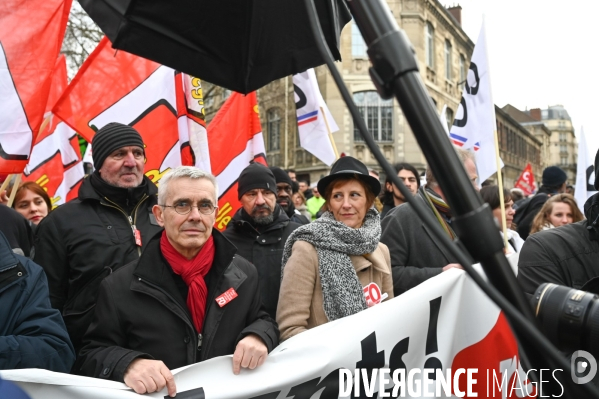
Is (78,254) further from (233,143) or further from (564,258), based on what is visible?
(233,143)

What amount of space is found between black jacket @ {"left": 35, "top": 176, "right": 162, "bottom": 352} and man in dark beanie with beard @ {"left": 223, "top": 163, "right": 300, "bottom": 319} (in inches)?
42.7

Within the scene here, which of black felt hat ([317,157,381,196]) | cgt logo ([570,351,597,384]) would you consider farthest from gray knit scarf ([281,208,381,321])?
cgt logo ([570,351,597,384])

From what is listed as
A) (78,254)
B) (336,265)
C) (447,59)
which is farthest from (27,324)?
(447,59)

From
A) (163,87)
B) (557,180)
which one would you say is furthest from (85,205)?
(557,180)

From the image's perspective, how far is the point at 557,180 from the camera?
7.57 meters

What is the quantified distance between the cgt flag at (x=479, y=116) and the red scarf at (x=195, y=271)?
3.56 meters

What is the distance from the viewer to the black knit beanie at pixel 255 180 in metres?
4.35

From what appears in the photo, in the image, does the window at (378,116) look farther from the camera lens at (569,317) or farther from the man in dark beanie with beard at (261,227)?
the camera lens at (569,317)

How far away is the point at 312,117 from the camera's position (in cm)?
680

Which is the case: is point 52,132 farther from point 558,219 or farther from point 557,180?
point 557,180

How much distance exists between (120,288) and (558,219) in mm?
3772

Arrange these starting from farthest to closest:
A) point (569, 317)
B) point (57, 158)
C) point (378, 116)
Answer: point (378, 116)
point (57, 158)
point (569, 317)

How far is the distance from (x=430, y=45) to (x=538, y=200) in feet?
86.3

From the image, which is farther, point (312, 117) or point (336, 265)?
point (312, 117)
